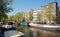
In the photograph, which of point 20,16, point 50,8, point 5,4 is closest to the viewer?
point 5,4

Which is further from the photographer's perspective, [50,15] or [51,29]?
[50,15]

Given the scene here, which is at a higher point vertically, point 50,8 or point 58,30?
point 50,8

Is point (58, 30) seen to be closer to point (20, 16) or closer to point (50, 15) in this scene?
point (50, 15)

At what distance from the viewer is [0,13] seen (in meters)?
18.5

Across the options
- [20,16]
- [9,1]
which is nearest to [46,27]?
[9,1]

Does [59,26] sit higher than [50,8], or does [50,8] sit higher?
[50,8]

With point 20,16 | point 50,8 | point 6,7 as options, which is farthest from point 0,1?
point 20,16

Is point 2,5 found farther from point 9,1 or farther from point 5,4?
point 9,1

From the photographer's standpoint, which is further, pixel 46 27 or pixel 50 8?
pixel 50 8

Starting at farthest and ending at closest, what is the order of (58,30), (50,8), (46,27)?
(50,8)
(46,27)
(58,30)

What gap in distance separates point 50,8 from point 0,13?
92.8ft

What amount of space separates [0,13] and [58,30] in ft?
60.6

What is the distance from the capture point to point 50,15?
46.1 metres

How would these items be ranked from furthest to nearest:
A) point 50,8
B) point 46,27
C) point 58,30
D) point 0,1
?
1. point 50,8
2. point 46,27
3. point 58,30
4. point 0,1
